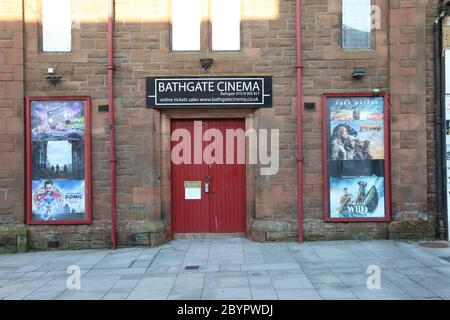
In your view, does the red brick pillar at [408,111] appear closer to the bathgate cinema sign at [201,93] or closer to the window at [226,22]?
the bathgate cinema sign at [201,93]

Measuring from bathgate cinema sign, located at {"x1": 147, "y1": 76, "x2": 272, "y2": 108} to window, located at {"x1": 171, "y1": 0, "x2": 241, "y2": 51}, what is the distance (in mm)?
731

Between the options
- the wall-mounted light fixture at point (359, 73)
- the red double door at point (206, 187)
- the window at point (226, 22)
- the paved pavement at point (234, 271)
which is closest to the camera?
the paved pavement at point (234, 271)

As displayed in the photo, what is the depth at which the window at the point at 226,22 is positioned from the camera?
937cm

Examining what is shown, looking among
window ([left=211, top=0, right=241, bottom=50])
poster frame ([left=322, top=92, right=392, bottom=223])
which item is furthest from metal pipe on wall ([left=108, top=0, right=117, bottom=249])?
poster frame ([left=322, top=92, right=392, bottom=223])

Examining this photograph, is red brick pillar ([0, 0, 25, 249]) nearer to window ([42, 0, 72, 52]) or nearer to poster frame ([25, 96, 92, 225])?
poster frame ([25, 96, 92, 225])

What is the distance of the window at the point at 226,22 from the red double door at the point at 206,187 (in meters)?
1.63

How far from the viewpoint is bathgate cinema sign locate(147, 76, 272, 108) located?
9.14m

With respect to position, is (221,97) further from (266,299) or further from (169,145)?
(266,299)

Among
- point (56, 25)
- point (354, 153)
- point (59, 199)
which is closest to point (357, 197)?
point (354, 153)

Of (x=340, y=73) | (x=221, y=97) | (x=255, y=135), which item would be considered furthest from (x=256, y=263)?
(x=340, y=73)

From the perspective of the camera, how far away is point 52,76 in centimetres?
907

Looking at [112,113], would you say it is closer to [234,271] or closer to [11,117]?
[11,117]

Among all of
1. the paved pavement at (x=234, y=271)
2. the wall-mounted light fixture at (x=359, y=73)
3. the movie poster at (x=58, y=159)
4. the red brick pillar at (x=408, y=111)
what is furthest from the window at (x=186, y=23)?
the paved pavement at (x=234, y=271)

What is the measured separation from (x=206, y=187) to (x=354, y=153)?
309 centimetres
